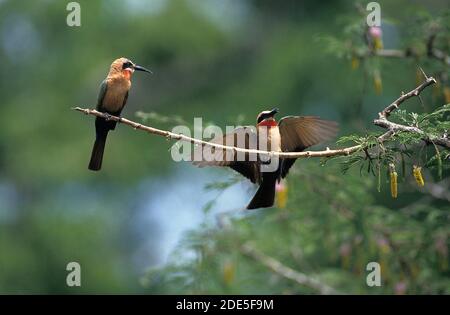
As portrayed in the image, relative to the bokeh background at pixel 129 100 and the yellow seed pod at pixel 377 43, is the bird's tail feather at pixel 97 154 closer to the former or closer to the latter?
the yellow seed pod at pixel 377 43

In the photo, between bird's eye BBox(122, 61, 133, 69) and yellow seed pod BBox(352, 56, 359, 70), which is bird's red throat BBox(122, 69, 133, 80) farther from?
yellow seed pod BBox(352, 56, 359, 70)

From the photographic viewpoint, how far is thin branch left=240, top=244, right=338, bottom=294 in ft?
20.2

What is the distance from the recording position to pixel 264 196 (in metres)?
5.02

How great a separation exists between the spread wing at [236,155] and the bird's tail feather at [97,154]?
0.96 meters

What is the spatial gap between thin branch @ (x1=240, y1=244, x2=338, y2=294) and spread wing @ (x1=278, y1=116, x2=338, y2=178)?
1.28 meters

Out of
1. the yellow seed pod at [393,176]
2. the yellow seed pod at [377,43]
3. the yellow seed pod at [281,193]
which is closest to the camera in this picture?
the yellow seed pod at [393,176]

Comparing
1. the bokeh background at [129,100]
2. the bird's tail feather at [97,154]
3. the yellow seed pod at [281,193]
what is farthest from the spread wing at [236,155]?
the bokeh background at [129,100]

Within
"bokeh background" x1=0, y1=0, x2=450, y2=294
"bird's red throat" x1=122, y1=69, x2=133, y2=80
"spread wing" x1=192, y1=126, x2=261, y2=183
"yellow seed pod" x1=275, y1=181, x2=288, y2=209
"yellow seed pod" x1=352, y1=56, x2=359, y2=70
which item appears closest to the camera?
"spread wing" x1=192, y1=126, x2=261, y2=183

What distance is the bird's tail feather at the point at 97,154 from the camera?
5.58 metres

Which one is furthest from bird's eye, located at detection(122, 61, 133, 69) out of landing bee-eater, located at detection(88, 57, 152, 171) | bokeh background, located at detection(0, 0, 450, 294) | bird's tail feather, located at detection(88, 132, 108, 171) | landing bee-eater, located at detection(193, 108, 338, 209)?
bokeh background, located at detection(0, 0, 450, 294)

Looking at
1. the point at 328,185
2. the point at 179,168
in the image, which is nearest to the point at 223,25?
the point at 179,168

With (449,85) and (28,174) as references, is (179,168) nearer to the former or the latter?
(28,174)
